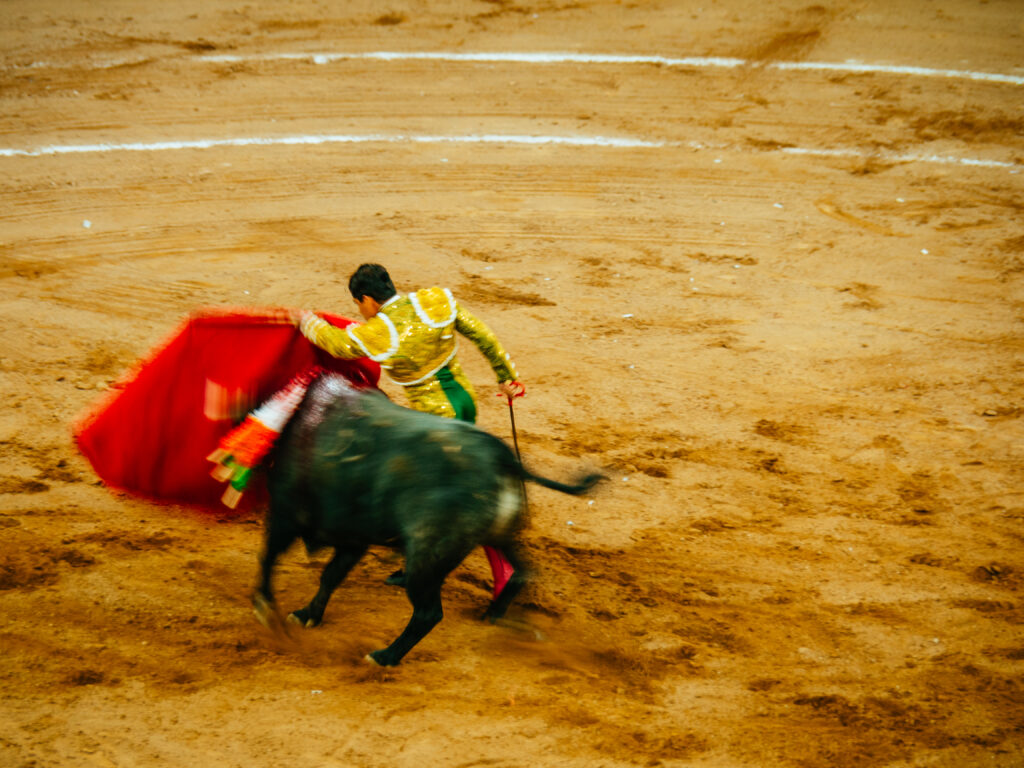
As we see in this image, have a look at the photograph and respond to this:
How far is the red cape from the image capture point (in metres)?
3.97

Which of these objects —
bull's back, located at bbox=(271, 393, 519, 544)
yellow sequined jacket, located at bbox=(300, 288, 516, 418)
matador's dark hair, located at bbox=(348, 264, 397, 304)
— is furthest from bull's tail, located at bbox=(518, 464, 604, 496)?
matador's dark hair, located at bbox=(348, 264, 397, 304)

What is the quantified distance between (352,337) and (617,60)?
834 centimetres

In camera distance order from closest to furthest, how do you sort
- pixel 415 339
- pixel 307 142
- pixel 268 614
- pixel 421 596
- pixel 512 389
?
pixel 421 596 → pixel 415 339 → pixel 268 614 → pixel 512 389 → pixel 307 142

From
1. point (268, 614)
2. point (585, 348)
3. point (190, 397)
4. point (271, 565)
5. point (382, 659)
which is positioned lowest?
point (382, 659)

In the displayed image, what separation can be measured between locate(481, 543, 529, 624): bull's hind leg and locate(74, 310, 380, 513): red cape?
120 cm

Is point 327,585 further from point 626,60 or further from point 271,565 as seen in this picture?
point 626,60

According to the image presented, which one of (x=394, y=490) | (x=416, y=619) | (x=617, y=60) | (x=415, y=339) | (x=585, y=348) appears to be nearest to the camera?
(x=394, y=490)

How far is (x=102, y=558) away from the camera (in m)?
4.58

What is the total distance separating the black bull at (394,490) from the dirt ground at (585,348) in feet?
1.54

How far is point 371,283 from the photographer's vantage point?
4055 millimetres

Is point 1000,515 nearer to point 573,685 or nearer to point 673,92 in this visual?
point 573,685

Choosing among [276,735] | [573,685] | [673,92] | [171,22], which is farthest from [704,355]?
[171,22]

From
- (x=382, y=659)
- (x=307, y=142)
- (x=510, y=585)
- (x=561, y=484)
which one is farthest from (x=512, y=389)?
(x=307, y=142)

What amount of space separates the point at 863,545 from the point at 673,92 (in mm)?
6929
